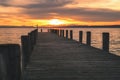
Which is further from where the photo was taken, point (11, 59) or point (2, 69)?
point (11, 59)

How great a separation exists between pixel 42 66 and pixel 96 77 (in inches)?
91.6

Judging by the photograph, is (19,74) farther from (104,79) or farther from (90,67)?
(90,67)

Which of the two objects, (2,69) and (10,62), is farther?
(10,62)

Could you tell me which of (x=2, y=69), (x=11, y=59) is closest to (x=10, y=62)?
(x=11, y=59)

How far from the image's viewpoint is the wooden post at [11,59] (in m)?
3.12

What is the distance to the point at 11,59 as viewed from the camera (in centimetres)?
326

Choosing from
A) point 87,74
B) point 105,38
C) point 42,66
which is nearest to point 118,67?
point 87,74

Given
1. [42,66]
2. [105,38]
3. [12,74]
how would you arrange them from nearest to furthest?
[12,74], [42,66], [105,38]

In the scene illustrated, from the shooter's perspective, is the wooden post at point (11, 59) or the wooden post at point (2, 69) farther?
the wooden post at point (11, 59)

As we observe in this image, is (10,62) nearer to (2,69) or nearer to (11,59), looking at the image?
(11,59)

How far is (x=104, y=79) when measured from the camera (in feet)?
22.1

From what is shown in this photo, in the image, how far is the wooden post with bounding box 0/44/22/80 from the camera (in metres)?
3.12

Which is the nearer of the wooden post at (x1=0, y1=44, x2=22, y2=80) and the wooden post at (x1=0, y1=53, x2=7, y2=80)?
the wooden post at (x1=0, y1=53, x2=7, y2=80)

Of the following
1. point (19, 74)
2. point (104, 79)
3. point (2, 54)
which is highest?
point (2, 54)
